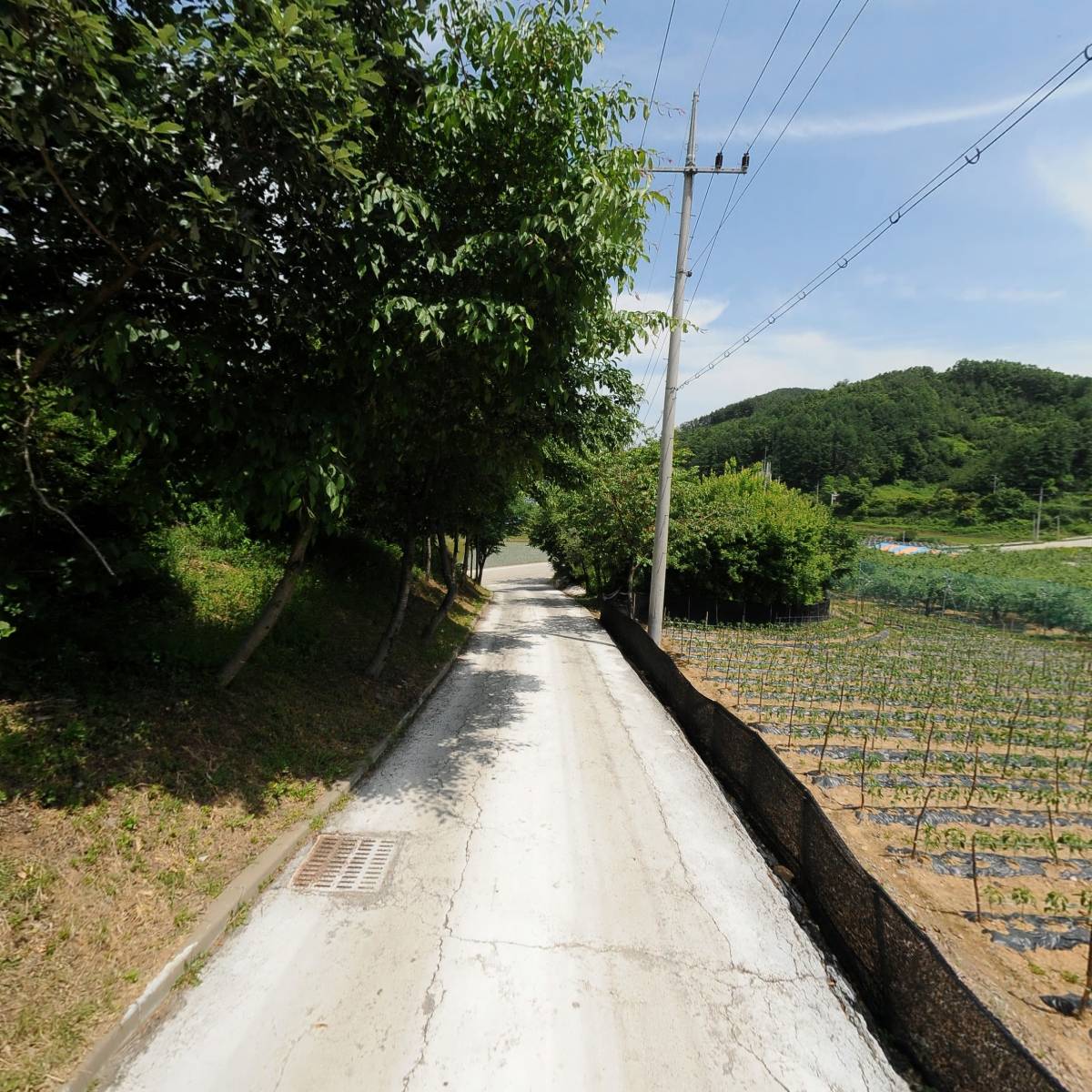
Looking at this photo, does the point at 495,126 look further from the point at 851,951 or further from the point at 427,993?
the point at 851,951

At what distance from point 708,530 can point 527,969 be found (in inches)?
632

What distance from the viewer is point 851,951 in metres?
3.91

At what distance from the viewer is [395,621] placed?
9.61 m

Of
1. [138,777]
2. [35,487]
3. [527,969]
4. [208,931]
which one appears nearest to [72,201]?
[35,487]

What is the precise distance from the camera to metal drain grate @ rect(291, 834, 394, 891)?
451 centimetres

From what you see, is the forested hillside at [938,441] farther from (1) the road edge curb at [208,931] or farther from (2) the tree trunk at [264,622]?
(1) the road edge curb at [208,931]

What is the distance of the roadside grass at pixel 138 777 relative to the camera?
10.3ft

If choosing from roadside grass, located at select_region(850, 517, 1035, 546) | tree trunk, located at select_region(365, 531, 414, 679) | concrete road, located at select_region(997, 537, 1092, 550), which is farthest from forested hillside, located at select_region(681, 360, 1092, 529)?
tree trunk, located at select_region(365, 531, 414, 679)

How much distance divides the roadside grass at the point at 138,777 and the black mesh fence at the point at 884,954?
421 centimetres

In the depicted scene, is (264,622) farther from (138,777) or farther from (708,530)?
(708,530)

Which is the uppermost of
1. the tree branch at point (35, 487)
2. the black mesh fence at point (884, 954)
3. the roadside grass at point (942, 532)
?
the roadside grass at point (942, 532)

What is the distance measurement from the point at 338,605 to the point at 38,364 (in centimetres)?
833

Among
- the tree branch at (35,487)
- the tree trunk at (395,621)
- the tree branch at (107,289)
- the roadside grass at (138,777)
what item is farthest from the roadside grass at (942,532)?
the tree branch at (35,487)

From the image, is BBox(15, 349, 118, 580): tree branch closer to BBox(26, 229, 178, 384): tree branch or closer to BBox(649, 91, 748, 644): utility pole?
BBox(26, 229, 178, 384): tree branch
